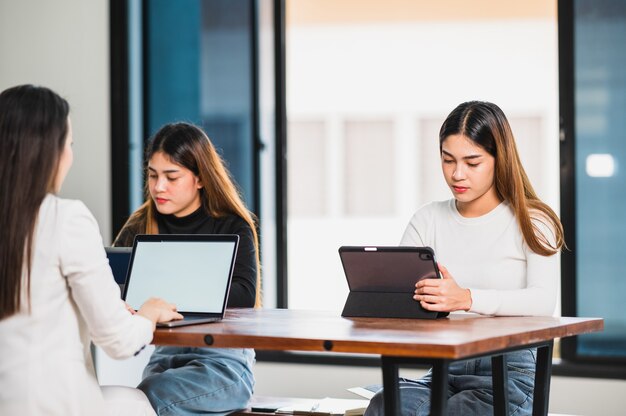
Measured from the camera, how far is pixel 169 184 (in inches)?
114

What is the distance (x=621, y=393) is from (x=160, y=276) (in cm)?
224

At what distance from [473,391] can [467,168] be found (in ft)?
1.98

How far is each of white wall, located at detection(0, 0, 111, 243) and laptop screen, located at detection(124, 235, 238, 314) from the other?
2.10m

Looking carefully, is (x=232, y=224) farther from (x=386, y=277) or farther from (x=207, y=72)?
(x=207, y=72)

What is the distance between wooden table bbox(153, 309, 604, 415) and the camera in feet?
6.38

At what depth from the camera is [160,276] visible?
8.32ft

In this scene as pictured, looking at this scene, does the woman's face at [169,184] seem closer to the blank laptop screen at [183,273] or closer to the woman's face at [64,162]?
the blank laptop screen at [183,273]

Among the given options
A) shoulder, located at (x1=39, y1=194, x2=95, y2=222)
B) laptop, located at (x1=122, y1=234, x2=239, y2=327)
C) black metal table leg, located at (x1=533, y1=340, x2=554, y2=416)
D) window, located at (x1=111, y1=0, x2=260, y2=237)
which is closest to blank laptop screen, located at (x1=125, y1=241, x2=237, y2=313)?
laptop, located at (x1=122, y1=234, x2=239, y2=327)

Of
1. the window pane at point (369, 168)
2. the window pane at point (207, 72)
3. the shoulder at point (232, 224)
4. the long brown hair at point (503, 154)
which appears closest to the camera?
the long brown hair at point (503, 154)

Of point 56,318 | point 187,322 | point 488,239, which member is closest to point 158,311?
point 187,322

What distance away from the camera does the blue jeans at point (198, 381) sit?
8.39ft

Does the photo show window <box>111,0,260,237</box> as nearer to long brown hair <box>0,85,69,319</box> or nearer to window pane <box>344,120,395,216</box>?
long brown hair <box>0,85,69,319</box>

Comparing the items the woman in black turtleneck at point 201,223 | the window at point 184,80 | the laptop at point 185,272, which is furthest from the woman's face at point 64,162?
the window at point 184,80

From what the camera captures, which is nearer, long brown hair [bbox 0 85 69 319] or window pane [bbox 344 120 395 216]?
long brown hair [bbox 0 85 69 319]
